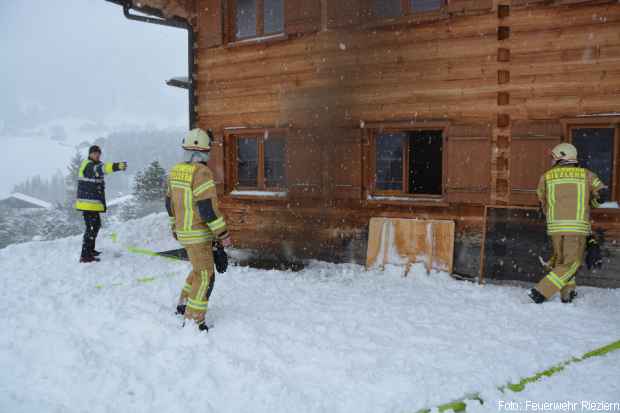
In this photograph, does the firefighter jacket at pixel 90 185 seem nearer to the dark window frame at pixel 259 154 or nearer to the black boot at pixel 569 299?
the dark window frame at pixel 259 154

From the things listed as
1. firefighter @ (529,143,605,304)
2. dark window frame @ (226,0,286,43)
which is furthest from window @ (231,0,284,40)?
firefighter @ (529,143,605,304)

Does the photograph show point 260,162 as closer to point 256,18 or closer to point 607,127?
point 256,18

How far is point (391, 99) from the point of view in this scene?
7535mm

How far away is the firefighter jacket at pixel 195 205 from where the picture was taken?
4.56 m

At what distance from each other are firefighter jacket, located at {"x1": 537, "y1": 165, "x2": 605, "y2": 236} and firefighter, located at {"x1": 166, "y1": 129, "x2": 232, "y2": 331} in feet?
13.1

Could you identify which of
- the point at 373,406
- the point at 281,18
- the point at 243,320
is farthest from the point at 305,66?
the point at 373,406

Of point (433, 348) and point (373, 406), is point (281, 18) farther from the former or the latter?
point (373, 406)

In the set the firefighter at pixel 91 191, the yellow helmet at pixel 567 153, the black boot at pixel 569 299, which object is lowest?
the black boot at pixel 569 299

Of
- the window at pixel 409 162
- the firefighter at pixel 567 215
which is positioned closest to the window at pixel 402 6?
the window at pixel 409 162

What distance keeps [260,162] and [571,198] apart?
561 centimetres

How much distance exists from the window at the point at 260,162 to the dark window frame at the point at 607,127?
15.8 feet

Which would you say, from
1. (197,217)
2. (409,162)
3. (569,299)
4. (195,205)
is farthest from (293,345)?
(409,162)

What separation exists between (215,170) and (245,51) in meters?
2.49

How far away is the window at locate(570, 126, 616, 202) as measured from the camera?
643 cm
